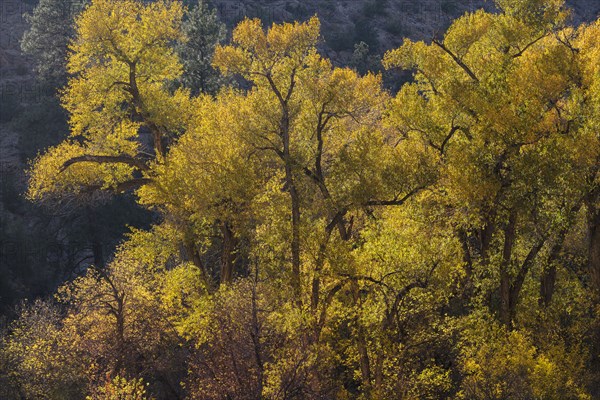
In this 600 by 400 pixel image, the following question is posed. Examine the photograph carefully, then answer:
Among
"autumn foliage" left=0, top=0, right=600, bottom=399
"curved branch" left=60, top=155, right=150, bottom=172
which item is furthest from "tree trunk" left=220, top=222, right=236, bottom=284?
"curved branch" left=60, top=155, right=150, bottom=172

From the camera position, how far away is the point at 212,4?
297 ft

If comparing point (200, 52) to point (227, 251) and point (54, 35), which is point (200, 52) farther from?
point (227, 251)

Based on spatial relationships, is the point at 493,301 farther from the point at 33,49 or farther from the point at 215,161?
the point at 33,49

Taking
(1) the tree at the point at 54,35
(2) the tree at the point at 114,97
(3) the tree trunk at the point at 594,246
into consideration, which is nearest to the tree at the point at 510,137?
(3) the tree trunk at the point at 594,246

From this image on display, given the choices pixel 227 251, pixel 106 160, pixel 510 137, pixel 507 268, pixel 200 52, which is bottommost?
pixel 507 268

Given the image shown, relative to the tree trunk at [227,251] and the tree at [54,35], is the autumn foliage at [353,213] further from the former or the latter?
the tree at [54,35]

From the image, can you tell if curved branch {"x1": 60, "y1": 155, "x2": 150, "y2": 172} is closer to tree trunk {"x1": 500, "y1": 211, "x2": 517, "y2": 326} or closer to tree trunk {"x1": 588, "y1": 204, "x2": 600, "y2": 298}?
tree trunk {"x1": 500, "y1": 211, "x2": 517, "y2": 326}

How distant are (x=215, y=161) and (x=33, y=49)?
1673 inches

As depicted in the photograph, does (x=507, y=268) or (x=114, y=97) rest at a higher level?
(x=114, y=97)

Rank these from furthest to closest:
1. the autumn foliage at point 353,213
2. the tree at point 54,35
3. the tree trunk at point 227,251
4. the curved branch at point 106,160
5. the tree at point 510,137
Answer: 1. the tree at point 54,35
2. the curved branch at point 106,160
3. the tree trunk at point 227,251
4. the autumn foliage at point 353,213
5. the tree at point 510,137

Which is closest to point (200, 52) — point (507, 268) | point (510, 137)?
point (510, 137)

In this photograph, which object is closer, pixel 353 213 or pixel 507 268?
pixel 507 268

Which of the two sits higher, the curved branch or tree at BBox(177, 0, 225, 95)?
tree at BBox(177, 0, 225, 95)

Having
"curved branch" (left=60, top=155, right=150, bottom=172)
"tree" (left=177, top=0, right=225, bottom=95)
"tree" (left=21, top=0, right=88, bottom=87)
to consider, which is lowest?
"curved branch" (left=60, top=155, right=150, bottom=172)
